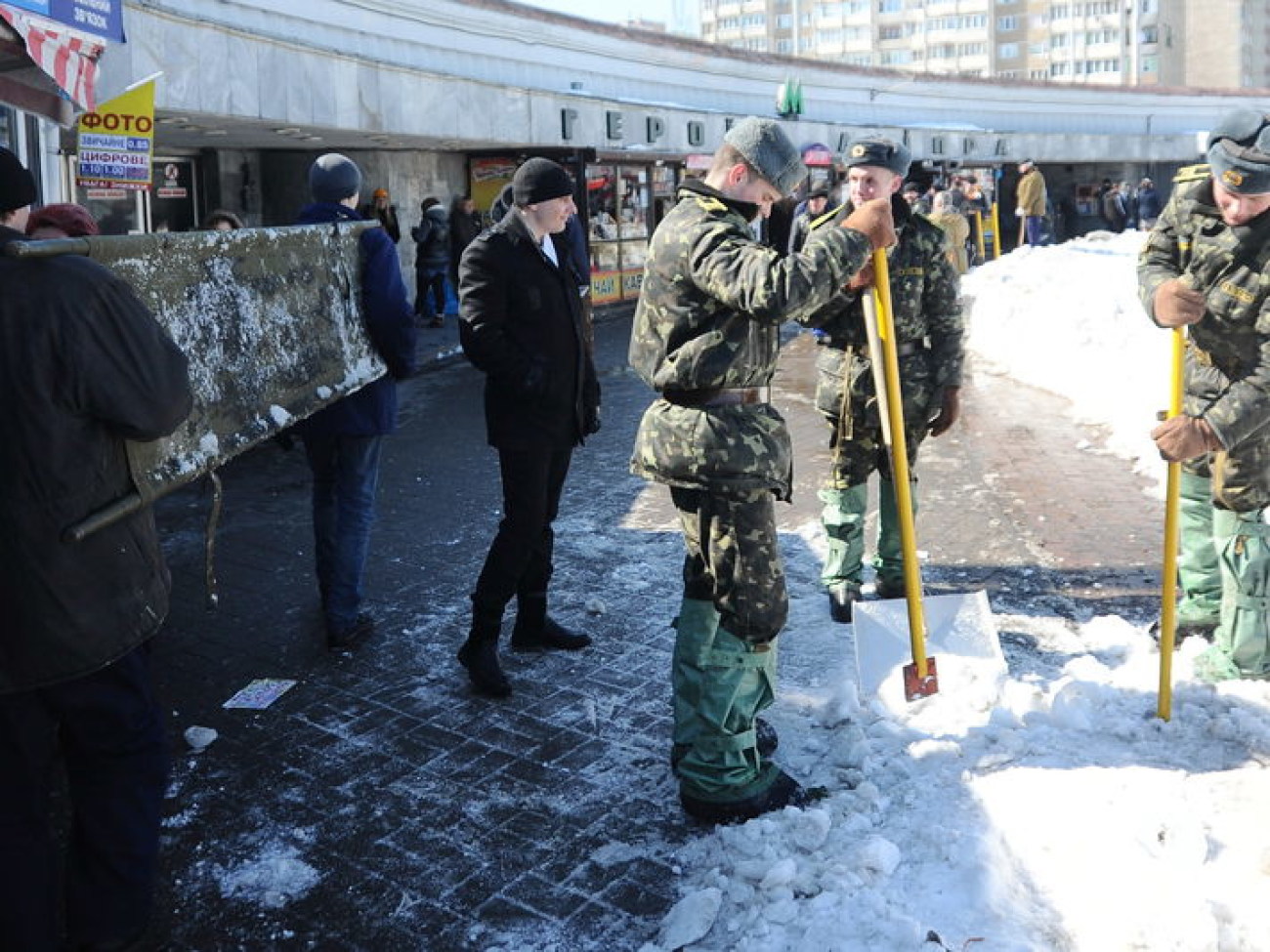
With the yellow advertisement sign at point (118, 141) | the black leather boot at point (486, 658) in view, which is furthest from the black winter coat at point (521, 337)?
the yellow advertisement sign at point (118, 141)

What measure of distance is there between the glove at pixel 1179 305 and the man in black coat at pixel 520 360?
218 centimetres

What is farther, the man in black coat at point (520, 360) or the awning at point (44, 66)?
the awning at point (44, 66)

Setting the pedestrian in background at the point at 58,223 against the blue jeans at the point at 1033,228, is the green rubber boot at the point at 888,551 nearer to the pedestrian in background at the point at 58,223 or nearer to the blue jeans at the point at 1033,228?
the pedestrian in background at the point at 58,223

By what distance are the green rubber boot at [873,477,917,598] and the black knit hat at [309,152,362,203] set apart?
276 centimetres

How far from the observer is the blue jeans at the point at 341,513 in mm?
5320

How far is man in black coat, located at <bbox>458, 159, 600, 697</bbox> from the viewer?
4781mm

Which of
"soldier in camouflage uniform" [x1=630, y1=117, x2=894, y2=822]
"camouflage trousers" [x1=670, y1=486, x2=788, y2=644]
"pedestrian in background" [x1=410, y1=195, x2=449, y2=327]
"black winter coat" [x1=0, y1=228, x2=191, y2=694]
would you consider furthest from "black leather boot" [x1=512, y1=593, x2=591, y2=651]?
"pedestrian in background" [x1=410, y1=195, x2=449, y2=327]

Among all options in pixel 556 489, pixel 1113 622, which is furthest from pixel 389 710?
pixel 1113 622

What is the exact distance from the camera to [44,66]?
5312 mm

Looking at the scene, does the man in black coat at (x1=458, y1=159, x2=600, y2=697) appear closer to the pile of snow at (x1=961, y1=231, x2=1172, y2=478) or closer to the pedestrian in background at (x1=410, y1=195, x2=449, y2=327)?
the pile of snow at (x1=961, y1=231, x2=1172, y2=478)

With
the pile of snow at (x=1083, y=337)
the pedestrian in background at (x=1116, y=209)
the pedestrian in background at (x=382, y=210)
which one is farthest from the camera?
the pedestrian in background at (x=1116, y=209)

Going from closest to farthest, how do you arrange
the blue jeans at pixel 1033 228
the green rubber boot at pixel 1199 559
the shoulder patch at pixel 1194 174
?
the shoulder patch at pixel 1194 174, the green rubber boot at pixel 1199 559, the blue jeans at pixel 1033 228

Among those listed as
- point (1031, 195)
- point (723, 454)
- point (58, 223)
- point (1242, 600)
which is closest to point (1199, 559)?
point (1242, 600)

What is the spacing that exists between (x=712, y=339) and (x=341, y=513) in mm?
2314
